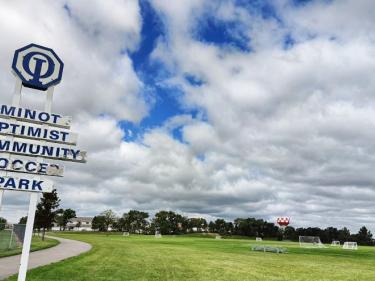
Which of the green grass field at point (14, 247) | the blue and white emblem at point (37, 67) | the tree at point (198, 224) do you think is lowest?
the green grass field at point (14, 247)

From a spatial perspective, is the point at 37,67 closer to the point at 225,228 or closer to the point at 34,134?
the point at 34,134

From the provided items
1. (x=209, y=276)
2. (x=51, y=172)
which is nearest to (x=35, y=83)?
(x=51, y=172)

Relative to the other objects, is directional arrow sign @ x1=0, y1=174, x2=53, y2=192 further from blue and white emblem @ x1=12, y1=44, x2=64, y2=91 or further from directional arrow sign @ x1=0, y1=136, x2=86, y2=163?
blue and white emblem @ x1=12, y1=44, x2=64, y2=91

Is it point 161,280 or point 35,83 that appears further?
point 161,280

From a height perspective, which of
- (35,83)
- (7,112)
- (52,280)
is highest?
(35,83)

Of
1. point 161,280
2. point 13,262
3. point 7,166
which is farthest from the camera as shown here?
point 13,262

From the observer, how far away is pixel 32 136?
1190 centimetres

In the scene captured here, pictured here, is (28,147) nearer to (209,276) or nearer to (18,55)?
(18,55)

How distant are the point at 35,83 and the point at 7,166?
8.03ft

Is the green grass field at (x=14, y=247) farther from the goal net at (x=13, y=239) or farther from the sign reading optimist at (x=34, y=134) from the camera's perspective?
the sign reading optimist at (x=34, y=134)

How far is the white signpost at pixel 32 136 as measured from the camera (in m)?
11.6

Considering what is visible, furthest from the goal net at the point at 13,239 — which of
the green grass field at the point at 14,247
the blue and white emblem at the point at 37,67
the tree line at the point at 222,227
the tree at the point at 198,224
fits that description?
the tree at the point at 198,224

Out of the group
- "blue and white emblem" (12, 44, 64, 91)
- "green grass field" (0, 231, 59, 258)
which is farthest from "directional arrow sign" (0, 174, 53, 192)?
"green grass field" (0, 231, 59, 258)

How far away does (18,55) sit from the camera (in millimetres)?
12078
